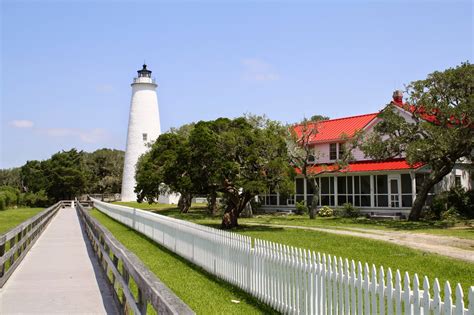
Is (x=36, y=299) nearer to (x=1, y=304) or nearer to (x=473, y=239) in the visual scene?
(x=1, y=304)

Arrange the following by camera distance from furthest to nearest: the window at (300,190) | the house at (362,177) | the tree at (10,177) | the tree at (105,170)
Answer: the tree at (10,177), the tree at (105,170), the window at (300,190), the house at (362,177)

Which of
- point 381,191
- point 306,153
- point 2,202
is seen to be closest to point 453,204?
point 381,191

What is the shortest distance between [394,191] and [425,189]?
4697mm

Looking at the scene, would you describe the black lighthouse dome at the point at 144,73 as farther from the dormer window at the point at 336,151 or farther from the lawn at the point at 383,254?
the lawn at the point at 383,254

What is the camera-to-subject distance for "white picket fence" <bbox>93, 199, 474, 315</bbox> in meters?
4.66

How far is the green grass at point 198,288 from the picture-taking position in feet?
26.6

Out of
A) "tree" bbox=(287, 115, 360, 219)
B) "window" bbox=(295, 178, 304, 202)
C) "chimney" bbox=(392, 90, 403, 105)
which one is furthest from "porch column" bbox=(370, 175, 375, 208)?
"chimney" bbox=(392, 90, 403, 105)

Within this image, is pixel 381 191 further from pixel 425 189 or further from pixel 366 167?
pixel 425 189

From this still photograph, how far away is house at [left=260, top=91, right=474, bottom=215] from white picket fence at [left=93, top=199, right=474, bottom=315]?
20.5 meters

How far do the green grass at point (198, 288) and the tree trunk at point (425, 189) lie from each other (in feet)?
57.4

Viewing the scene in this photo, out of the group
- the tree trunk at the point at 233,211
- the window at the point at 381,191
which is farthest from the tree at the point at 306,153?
the tree trunk at the point at 233,211

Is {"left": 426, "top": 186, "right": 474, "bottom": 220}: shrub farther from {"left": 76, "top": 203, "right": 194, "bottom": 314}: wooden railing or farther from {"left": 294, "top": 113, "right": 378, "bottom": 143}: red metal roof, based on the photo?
{"left": 76, "top": 203, "right": 194, "bottom": 314}: wooden railing

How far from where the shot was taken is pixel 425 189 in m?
27.1

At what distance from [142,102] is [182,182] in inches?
1459
